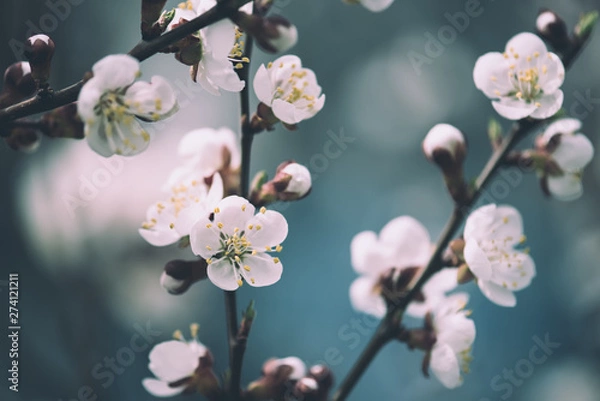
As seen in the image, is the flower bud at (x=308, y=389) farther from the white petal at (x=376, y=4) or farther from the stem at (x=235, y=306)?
the white petal at (x=376, y=4)

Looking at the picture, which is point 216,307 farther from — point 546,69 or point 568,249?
point 546,69

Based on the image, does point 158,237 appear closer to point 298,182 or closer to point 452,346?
point 298,182

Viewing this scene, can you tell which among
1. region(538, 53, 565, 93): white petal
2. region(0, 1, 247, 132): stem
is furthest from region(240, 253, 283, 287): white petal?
region(538, 53, 565, 93): white petal

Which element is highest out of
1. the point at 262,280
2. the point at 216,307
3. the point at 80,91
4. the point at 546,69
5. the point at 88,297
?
the point at 80,91

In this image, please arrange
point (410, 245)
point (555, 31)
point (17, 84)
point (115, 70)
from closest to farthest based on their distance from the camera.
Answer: point (115, 70) < point (17, 84) < point (555, 31) < point (410, 245)

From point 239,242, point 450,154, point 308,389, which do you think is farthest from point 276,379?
point 450,154

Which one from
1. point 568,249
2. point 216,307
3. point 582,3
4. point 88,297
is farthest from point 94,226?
point 582,3
